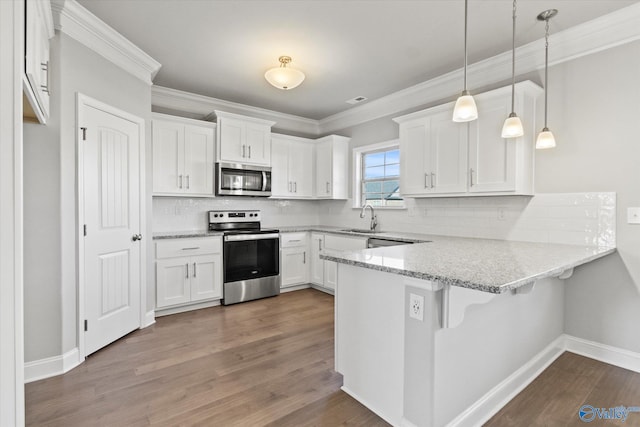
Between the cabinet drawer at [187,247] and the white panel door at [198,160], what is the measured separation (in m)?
0.62

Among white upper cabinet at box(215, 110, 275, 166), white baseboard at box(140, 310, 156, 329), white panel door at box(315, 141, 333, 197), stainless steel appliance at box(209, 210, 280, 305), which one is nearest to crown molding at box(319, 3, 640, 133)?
white panel door at box(315, 141, 333, 197)

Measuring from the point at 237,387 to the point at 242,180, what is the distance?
2680 mm

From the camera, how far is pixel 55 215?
2.37 meters

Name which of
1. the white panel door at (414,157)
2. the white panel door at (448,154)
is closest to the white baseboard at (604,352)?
the white panel door at (448,154)

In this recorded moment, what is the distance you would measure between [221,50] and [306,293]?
3.09 metres

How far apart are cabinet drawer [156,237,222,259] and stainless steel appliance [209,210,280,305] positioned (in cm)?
12

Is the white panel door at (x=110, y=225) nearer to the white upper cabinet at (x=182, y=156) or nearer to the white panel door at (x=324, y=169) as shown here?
the white upper cabinet at (x=182, y=156)

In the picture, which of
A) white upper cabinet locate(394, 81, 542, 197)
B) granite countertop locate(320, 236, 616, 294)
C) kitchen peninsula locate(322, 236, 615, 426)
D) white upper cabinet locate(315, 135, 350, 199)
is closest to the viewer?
granite countertop locate(320, 236, 616, 294)

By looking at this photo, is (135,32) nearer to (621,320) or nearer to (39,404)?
(39,404)

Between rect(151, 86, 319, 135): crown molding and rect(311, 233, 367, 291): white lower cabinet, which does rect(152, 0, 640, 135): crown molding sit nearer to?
rect(151, 86, 319, 135): crown molding

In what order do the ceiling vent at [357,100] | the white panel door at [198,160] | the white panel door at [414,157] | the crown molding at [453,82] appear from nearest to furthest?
the crown molding at [453,82] < the white panel door at [414,157] < the white panel door at [198,160] < the ceiling vent at [357,100]

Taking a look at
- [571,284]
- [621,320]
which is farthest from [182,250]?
[621,320]

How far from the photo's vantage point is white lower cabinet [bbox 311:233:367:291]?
405cm

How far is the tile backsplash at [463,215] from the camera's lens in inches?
103
